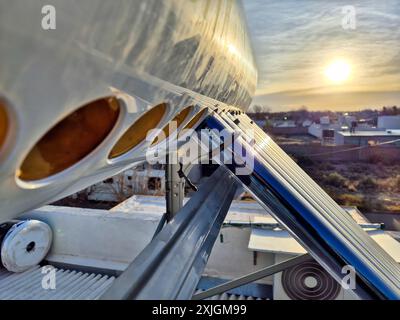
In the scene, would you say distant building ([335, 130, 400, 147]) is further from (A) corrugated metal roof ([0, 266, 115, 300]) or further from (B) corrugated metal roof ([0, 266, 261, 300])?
(A) corrugated metal roof ([0, 266, 115, 300])

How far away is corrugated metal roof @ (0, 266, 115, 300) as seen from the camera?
2.56m

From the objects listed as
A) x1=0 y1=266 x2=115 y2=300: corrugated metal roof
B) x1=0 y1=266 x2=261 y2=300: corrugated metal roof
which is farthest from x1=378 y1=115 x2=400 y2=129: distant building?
x1=0 y1=266 x2=115 y2=300: corrugated metal roof

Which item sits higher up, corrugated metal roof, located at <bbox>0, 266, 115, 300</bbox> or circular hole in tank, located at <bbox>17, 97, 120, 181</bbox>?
circular hole in tank, located at <bbox>17, 97, 120, 181</bbox>

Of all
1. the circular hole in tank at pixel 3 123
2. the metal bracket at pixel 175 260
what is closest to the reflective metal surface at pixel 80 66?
the circular hole in tank at pixel 3 123

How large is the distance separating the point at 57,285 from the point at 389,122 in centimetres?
1305

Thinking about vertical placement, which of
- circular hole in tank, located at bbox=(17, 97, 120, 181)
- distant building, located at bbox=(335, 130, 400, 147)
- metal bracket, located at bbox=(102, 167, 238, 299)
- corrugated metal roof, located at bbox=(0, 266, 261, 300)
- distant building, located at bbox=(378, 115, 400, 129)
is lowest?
corrugated metal roof, located at bbox=(0, 266, 261, 300)

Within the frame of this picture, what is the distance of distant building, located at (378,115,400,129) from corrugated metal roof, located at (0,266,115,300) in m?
12.2

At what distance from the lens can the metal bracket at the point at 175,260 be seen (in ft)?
1.73

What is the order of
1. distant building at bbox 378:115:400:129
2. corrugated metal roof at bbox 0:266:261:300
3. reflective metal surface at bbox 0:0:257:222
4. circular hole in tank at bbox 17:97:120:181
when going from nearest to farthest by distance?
reflective metal surface at bbox 0:0:257:222, circular hole in tank at bbox 17:97:120:181, corrugated metal roof at bbox 0:266:261:300, distant building at bbox 378:115:400:129

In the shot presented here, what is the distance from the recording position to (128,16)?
287mm

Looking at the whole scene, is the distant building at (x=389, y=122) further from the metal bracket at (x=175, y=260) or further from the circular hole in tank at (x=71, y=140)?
the circular hole in tank at (x=71, y=140)

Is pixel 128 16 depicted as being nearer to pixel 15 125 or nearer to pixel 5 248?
pixel 15 125

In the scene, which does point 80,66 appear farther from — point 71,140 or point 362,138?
point 362,138

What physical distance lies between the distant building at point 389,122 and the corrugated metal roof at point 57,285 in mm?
12214
